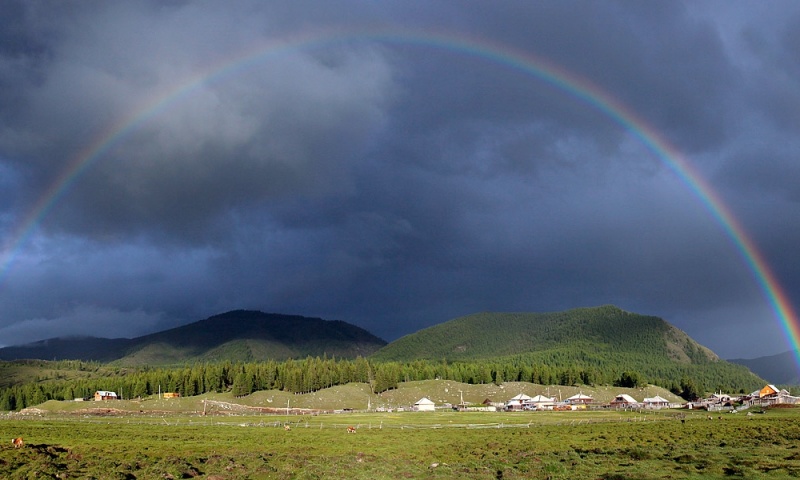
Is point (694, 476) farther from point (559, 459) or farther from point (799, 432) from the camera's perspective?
point (799, 432)

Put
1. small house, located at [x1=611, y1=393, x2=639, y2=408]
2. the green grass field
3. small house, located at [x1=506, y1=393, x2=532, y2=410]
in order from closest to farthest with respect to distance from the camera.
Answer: the green grass field < small house, located at [x1=506, y1=393, x2=532, y2=410] < small house, located at [x1=611, y1=393, x2=639, y2=408]

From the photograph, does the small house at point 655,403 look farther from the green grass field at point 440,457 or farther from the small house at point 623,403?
the green grass field at point 440,457

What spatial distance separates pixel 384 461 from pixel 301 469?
7.25 metres

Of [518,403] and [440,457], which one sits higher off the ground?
[440,457]

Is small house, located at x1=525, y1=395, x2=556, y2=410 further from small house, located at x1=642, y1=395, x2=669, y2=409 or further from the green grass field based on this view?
the green grass field

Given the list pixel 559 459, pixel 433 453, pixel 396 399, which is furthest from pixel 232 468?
pixel 396 399

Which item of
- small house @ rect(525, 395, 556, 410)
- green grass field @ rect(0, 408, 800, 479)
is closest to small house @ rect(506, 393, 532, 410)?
small house @ rect(525, 395, 556, 410)

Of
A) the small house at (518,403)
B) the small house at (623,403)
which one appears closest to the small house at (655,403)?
the small house at (623,403)

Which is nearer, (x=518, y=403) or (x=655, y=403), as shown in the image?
(x=518, y=403)

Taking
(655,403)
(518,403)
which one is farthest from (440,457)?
(655,403)

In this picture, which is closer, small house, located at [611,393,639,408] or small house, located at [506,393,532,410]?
small house, located at [506,393,532,410]

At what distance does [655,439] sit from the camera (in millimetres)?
61750

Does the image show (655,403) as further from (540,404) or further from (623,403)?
(540,404)

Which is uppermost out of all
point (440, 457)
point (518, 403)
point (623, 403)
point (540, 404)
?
point (440, 457)
